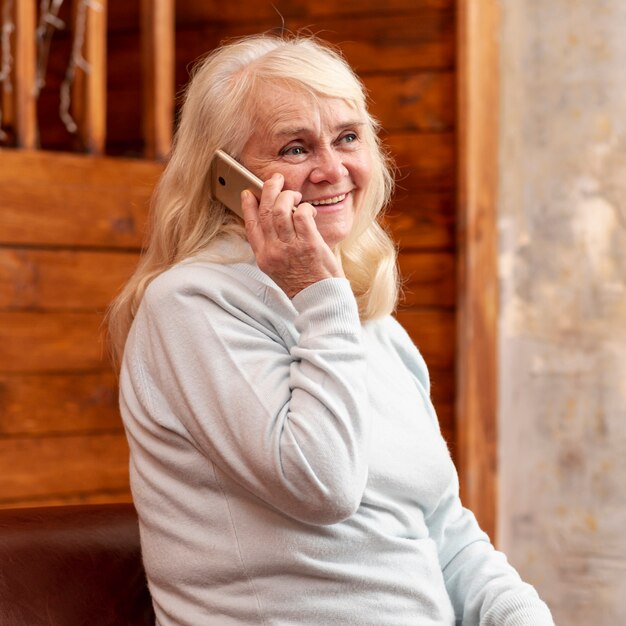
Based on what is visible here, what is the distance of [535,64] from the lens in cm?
303

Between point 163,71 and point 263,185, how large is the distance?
56.1 inches

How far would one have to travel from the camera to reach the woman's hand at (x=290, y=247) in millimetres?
1550

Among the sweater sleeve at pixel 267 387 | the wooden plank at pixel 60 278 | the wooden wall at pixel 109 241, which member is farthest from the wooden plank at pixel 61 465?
the sweater sleeve at pixel 267 387

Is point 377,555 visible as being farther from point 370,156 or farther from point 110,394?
point 110,394

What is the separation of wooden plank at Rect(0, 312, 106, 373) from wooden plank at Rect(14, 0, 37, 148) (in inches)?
16.1

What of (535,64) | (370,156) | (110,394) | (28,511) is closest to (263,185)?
(370,156)

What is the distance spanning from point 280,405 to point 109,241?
1.50 meters

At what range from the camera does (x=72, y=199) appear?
277 cm

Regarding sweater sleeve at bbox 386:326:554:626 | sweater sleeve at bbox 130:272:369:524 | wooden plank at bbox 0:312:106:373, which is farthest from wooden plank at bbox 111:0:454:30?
sweater sleeve at bbox 130:272:369:524

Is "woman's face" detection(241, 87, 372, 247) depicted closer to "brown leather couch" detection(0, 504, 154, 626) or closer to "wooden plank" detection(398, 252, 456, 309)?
"brown leather couch" detection(0, 504, 154, 626)

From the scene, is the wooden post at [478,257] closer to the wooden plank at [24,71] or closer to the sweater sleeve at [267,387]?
the wooden plank at [24,71]

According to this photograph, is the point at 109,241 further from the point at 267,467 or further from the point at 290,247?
the point at 267,467

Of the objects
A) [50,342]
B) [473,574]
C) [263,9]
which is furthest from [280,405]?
[263,9]

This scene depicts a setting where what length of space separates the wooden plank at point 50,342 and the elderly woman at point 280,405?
97 centimetres
